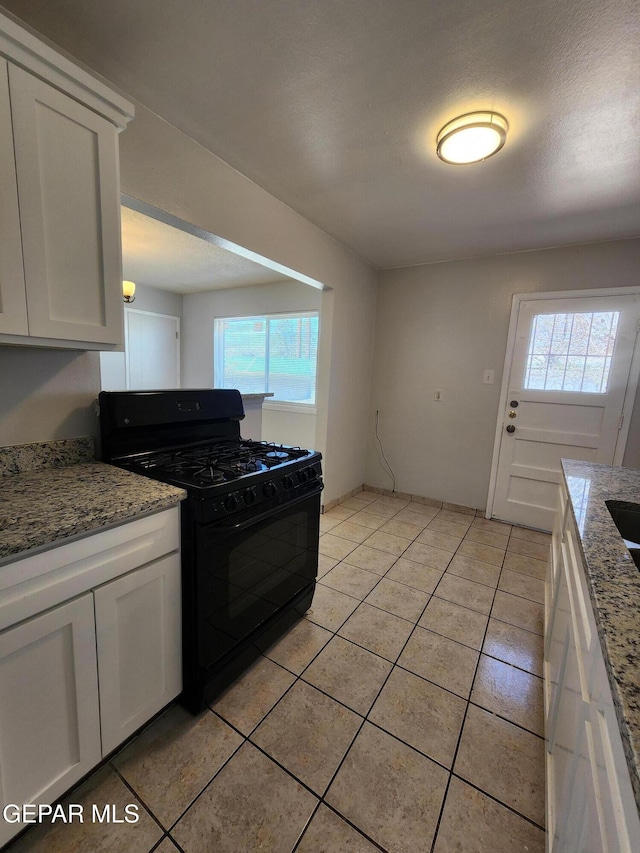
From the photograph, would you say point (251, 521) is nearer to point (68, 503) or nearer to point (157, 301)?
point (68, 503)

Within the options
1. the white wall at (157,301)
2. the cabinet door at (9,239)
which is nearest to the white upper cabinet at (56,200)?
the cabinet door at (9,239)

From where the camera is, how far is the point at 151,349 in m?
5.21

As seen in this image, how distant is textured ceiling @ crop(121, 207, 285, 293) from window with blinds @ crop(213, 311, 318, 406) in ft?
1.77

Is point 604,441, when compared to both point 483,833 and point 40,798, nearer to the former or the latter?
point 483,833

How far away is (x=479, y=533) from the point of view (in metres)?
3.05

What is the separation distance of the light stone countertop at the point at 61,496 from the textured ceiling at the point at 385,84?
59.7 inches

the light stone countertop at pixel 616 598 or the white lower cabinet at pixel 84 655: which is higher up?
the light stone countertop at pixel 616 598

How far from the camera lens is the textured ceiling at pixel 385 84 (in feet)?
3.73

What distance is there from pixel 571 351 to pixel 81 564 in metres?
3.45

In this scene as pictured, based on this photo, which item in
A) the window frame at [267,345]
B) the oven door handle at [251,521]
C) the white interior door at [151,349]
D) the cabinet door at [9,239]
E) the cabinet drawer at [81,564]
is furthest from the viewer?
the white interior door at [151,349]

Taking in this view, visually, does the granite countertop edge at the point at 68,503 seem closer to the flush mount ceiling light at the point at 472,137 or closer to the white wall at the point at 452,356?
the flush mount ceiling light at the point at 472,137

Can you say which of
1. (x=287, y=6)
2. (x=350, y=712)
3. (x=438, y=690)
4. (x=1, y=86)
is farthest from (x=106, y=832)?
(x=287, y=6)

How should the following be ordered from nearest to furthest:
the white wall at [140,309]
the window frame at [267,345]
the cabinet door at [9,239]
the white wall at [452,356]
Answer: the cabinet door at [9,239] → the white wall at [452,356] → the window frame at [267,345] → the white wall at [140,309]

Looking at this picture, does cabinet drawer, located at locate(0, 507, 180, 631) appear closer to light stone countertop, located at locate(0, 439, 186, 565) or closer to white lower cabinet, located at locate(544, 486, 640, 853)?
light stone countertop, located at locate(0, 439, 186, 565)
